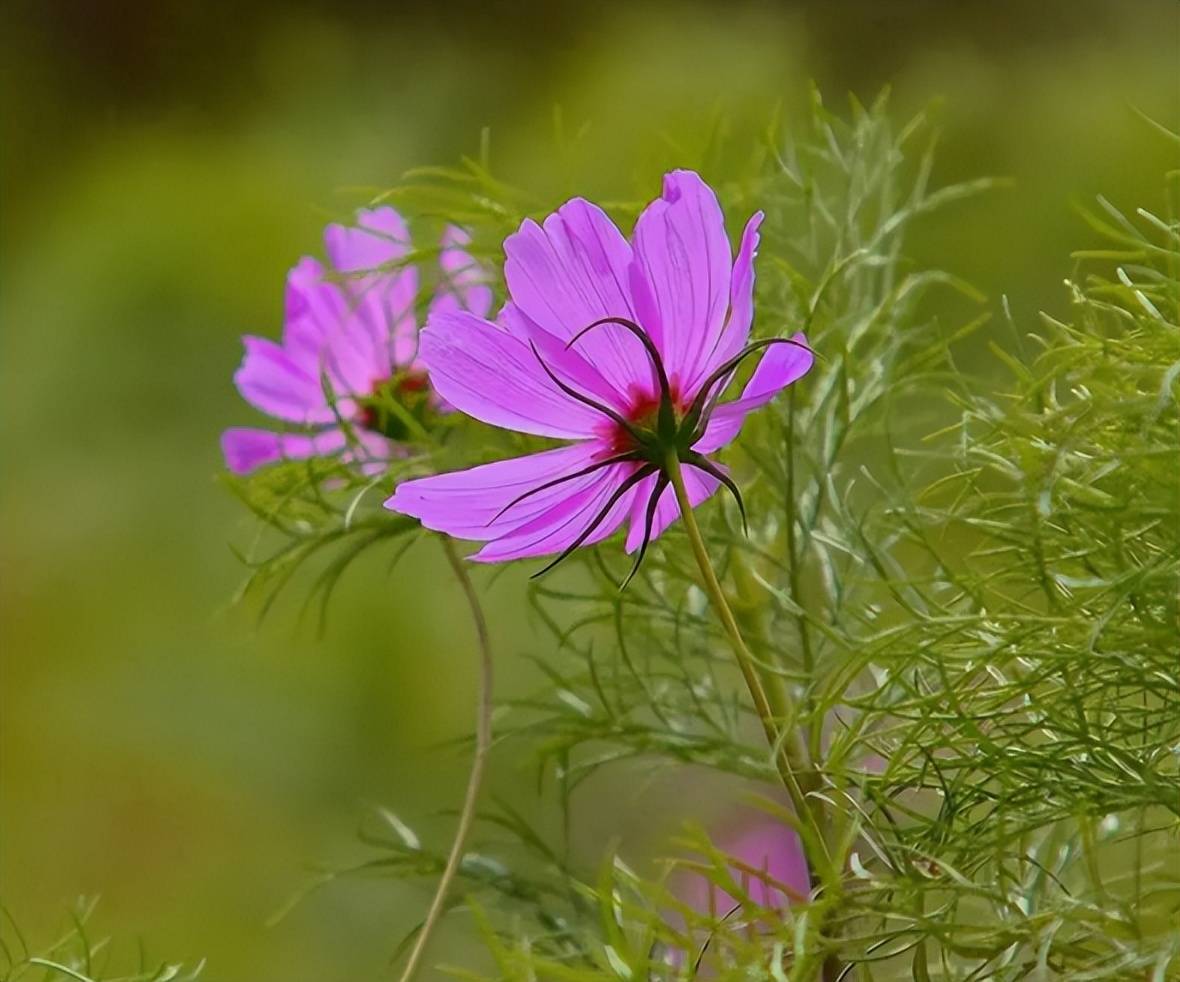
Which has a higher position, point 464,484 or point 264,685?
point 464,484

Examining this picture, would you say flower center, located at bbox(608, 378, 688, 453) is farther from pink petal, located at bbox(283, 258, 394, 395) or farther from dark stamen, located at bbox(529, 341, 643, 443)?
pink petal, located at bbox(283, 258, 394, 395)

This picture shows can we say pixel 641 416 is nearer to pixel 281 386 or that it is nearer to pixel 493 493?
pixel 493 493

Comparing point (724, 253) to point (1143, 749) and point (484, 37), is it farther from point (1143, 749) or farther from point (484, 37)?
point (484, 37)

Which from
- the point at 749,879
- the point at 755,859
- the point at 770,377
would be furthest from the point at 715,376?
the point at 755,859

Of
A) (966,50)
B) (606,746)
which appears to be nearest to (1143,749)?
(606,746)

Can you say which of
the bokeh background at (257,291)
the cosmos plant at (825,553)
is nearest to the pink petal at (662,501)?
the cosmos plant at (825,553)

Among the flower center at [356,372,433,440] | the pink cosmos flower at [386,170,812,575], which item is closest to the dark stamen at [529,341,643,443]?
the pink cosmos flower at [386,170,812,575]
